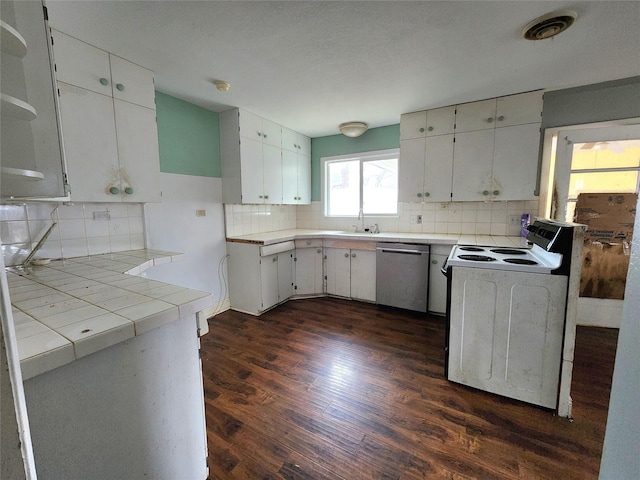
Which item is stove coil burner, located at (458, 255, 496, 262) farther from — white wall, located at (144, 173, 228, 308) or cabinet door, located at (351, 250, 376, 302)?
white wall, located at (144, 173, 228, 308)

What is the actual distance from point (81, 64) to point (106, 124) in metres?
0.36

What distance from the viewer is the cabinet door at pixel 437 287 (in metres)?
2.88

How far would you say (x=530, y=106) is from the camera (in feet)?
8.30

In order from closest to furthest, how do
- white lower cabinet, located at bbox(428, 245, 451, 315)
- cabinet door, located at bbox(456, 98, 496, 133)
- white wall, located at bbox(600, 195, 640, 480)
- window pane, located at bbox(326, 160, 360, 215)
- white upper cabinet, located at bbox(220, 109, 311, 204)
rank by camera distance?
white wall, located at bbox(600, 195, 640, 480), cabinet door, located at bbox(456, 98, 496, 133), white lower cabinet, located at bbox(428, 245, 451, 315), white upper cabinet, located at bbox(220, 109, 311, 204), window pane, located at bbox(326, 160, 360, 215)

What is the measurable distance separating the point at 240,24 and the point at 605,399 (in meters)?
3.22

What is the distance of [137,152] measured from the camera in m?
2.03

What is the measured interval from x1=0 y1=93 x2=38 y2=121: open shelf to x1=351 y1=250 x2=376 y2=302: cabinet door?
2920 millimetres

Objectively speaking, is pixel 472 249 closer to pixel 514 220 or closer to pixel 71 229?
pixel 514 220

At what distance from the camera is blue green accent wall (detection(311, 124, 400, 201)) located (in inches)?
140

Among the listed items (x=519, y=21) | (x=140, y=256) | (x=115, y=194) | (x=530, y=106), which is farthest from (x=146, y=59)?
(x=530, y=106)

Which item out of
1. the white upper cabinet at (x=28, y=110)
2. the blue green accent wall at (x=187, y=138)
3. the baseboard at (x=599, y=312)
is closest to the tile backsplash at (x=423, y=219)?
the blue green accent wall at (x=187, y=138)

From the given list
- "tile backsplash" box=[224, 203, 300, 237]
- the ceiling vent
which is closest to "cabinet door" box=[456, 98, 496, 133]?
the ceiling vent

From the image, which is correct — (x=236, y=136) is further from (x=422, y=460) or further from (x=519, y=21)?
(x=422, y=460)

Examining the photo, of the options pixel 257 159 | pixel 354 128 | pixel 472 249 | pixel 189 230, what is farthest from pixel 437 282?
pixel 189 230
